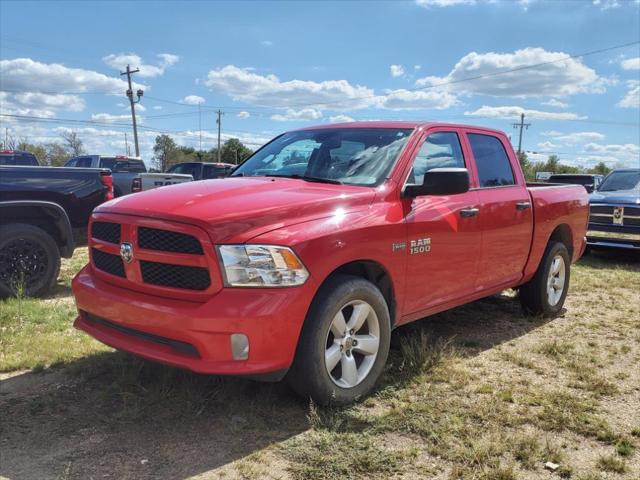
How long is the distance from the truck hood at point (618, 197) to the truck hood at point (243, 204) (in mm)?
7863

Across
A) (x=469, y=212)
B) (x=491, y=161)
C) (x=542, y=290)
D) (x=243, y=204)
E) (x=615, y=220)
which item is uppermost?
(x=491, y=161)

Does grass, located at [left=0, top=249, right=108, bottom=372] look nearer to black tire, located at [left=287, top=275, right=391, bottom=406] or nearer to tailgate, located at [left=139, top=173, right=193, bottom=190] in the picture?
black tire, located at [left=287, top=275, right=391, bottom=406]

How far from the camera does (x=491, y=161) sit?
5.28 metres

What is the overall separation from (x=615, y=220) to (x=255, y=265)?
8.90 metres

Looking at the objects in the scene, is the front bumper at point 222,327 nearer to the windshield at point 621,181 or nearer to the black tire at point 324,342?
the black tire at point 324,342

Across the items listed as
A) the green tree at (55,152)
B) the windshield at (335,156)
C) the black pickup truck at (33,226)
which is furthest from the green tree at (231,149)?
the windshield at (335,156)

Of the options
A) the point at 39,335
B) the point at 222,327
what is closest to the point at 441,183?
the point at 222,327

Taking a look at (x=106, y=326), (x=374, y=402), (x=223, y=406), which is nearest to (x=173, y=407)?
(x=223, y=406)

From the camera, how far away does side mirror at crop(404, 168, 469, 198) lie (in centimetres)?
386

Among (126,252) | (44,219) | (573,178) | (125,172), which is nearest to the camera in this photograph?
(126,252)

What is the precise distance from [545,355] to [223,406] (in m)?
2.81

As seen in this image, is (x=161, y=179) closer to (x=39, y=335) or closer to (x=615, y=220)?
(x=39, y=335)

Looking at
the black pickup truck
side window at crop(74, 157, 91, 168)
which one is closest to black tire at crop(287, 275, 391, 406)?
the black pickup truck

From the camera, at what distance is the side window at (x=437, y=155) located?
4.29 m
